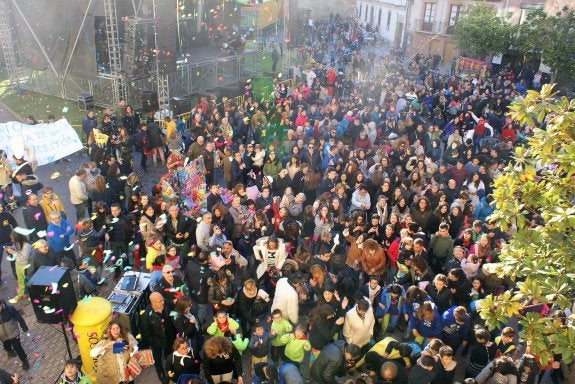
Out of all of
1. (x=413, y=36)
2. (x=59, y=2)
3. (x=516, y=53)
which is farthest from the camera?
(x=413, y=36)

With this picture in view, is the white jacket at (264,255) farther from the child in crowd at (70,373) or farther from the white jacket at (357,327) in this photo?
the child in crowd at (70,373)

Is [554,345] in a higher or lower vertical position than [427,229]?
higher

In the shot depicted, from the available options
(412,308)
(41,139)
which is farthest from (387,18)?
(412,308)

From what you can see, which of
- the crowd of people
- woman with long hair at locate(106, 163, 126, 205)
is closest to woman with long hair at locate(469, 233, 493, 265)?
the crowd of people

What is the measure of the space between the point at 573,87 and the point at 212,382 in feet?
80.2

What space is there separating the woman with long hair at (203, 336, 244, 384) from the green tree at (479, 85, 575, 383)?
2.90 metres

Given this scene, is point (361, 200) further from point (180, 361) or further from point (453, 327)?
point (180, 361)

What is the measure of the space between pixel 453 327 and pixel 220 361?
114 inches

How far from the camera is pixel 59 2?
1720cm

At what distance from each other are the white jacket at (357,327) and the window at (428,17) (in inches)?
1310

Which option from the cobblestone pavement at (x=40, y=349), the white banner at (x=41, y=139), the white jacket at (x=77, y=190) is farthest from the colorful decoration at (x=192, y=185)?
the white banner at (x=41, y=139)

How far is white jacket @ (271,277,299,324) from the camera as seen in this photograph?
6363 millimetres

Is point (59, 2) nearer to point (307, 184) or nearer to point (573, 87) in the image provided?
point (307, 184)

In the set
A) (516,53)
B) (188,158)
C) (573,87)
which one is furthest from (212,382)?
(516,53)
